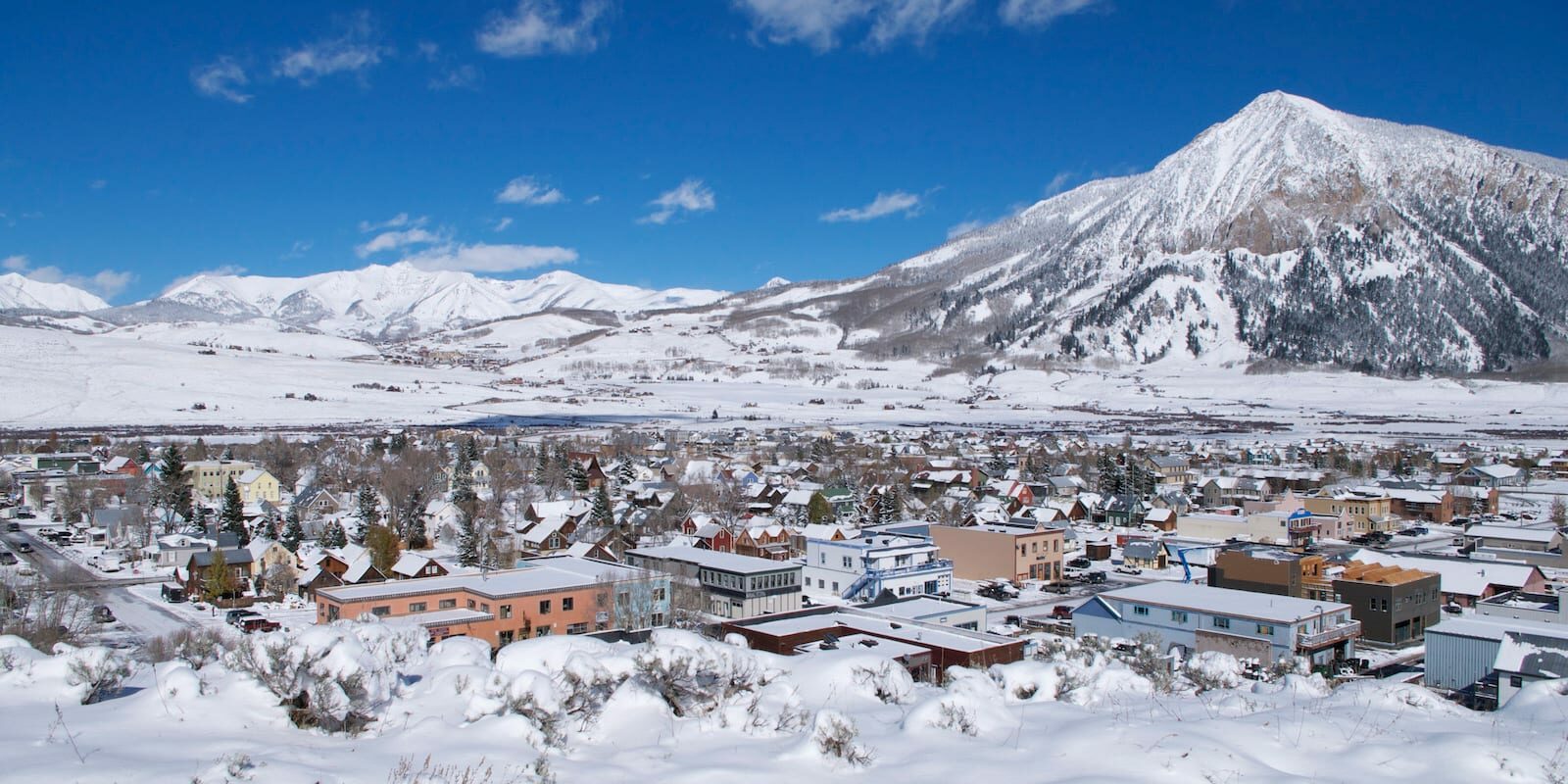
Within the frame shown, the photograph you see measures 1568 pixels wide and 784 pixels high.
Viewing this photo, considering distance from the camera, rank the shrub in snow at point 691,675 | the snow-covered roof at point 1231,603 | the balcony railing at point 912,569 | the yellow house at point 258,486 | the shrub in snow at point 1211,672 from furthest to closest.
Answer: the yellow house at point 258,486 → the balcony railing at point 912,569 → the snow-covered roof at point 1231,603 → the shrub in snow at point 1211,672 → the shrub in snow at point 691,675

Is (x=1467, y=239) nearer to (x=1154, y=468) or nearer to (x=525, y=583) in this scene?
(x=1154, y=468)

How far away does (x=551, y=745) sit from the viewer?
4.40 m

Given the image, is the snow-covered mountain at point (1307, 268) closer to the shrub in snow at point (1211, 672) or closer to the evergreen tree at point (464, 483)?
the evergreen tree at point (464, 483)

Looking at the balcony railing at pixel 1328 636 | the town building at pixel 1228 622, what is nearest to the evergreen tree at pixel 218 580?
the town building at pixel 1228 622

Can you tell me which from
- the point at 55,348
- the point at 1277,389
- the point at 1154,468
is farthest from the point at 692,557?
the point at 55,348

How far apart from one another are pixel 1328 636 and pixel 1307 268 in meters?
134

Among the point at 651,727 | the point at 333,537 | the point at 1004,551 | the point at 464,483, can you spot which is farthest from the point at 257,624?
the point at 464,483

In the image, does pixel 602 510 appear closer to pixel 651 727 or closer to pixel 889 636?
pixel 889 636

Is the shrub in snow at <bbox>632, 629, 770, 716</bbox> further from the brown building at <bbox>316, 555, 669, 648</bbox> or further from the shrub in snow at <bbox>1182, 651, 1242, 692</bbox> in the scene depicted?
the brown building at <bbox>316, 555, 669, 648</bbox>

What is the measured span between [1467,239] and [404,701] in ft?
532

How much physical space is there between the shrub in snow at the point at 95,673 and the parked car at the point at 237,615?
1585 cm

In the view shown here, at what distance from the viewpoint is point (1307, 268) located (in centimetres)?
13600

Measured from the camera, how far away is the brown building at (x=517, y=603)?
1738 cm

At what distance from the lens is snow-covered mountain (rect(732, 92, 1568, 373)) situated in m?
123
